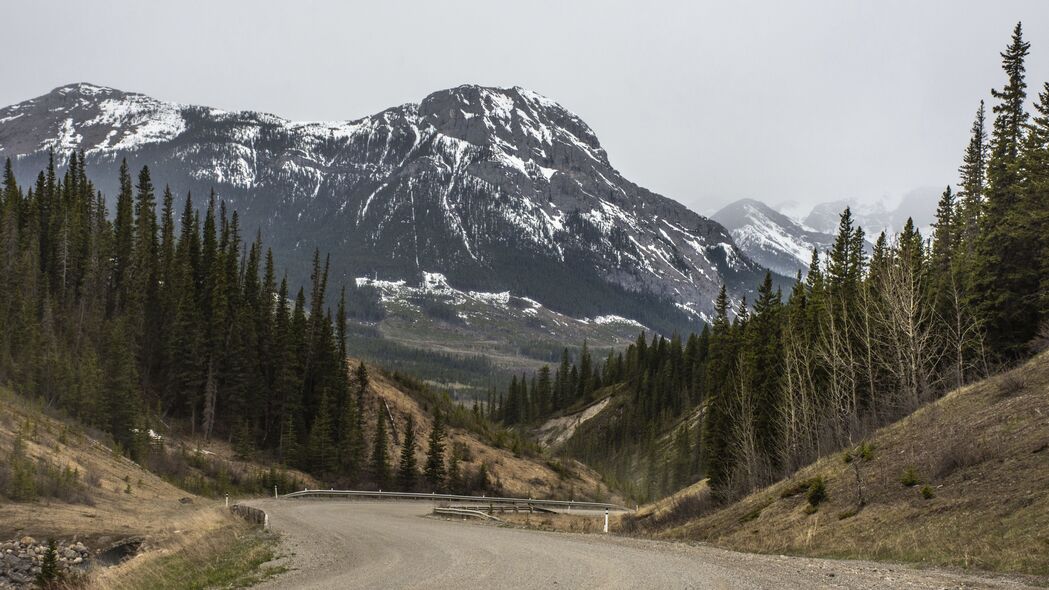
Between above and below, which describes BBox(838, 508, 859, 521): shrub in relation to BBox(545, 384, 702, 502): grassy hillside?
above

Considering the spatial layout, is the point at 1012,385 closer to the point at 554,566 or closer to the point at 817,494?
the point at 817,494

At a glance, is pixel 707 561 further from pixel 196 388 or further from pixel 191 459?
pixel 196 388

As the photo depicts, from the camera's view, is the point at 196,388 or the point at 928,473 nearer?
the point at 928,473

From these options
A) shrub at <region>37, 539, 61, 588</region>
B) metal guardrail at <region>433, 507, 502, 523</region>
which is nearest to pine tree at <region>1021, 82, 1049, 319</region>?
metal guardrail at <region>433, 507, 502, 523</region>

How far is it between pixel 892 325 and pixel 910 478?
2264 centimetres

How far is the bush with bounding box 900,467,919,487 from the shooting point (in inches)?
818

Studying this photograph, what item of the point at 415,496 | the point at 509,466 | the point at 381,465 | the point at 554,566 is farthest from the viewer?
the point at 509,466

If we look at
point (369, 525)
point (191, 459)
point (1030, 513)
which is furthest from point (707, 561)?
point (191, 459)

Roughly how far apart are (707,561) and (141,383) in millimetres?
68629

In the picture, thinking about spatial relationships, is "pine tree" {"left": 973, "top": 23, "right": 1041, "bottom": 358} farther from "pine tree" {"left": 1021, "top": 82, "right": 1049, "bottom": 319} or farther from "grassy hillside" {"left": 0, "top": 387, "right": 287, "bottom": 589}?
"grassy hillside" {"left": 0, "top": 387, "right": 287, "bottom": 589}

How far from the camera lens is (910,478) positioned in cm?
2083

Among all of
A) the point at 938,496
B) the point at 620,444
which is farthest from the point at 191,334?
A: the point at 620,444

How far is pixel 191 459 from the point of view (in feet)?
190

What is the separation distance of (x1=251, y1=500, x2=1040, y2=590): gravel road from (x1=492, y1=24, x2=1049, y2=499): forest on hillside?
61.7 ft
